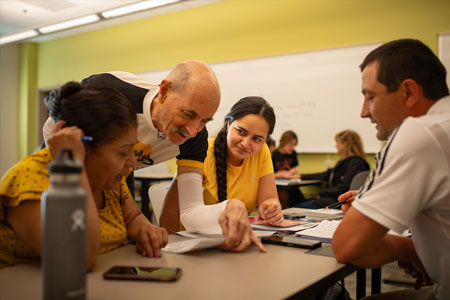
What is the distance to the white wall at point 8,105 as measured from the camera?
7.67m

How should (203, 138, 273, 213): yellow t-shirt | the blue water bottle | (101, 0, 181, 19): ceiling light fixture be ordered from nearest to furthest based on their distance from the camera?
1. the blue water bottle
2. (203, 138, 273, 213): yellow t-shirt
3. (101, 0, 181, 19): ceiling light fixture

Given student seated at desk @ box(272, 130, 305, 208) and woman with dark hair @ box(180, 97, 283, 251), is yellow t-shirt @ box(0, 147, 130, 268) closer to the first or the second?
woman with dark hair @ box(180, 97, 283, 251)

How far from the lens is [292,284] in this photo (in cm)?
96

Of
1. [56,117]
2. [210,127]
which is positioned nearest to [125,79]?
[56,117]

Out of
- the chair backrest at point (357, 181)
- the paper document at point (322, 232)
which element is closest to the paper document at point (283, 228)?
the paper document at point (322, 232)

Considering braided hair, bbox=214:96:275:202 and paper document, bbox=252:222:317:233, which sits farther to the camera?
braided hair, bbox=214:96:275:202

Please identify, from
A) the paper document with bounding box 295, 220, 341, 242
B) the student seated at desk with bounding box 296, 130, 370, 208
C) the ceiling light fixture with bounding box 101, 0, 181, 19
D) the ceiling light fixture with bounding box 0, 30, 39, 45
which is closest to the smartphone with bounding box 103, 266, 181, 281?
the paper document with bounding box 295, 220, 341, 242

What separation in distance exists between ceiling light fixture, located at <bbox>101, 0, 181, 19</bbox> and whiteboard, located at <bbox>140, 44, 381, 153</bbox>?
1.27 m

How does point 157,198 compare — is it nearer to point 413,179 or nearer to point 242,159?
point 242,159

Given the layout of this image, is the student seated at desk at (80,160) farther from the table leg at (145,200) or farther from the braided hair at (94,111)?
the table leg at (145,200)

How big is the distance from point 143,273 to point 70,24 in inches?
221

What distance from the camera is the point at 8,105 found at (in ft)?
25.5

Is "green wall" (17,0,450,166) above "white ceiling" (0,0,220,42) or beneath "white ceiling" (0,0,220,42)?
beneath

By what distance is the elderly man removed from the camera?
1337 mm
